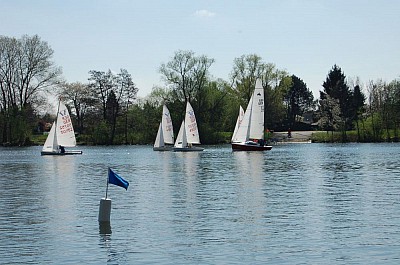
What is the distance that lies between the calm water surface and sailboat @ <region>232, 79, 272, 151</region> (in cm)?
4238

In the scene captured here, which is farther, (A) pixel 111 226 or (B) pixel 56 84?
(B) pixel 56 84

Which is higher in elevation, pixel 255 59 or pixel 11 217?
pixel 255 59

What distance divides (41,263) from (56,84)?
308 feet

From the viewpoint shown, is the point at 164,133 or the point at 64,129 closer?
the point at 64,129

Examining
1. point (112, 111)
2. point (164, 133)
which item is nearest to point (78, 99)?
point (112, 111)

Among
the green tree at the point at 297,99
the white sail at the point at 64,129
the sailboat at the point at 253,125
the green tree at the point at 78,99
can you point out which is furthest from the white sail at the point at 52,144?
the green tree at the point at 297,99

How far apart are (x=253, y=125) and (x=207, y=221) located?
6375cm

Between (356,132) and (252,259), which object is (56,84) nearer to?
(356,132)

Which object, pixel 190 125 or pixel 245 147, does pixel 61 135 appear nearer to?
pixel 190 125

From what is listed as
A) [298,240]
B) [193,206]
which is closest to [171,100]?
[193,206]

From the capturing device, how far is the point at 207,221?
2561cm

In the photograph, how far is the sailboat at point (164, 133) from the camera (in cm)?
9894

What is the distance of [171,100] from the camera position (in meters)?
124

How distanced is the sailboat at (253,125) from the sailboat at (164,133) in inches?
502
